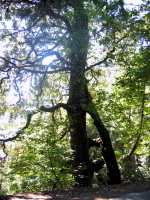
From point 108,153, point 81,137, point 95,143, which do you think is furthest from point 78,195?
point 95,143

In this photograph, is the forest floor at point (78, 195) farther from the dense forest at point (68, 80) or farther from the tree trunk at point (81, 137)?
the tree trunk at point (81, 137)

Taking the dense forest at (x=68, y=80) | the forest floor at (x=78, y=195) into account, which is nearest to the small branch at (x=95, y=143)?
the dense forest at (x=68, y=80)

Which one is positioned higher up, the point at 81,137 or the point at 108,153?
the point at 81,137

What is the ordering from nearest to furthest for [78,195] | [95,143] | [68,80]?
1. [78,195]
2. [68,80]
3. [95,143]

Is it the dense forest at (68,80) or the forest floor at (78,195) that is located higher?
the dense forest at (68,80)

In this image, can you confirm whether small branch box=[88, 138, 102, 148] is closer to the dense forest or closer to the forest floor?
the dense forest

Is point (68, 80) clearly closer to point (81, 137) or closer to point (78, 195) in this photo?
point (81, 137)

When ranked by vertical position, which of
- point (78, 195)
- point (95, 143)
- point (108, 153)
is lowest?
point (78, 195)

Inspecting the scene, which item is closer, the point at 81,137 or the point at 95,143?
the point at 81,137

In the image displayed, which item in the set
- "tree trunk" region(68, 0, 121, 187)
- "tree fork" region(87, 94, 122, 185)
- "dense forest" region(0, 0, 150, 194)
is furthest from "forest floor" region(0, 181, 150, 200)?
"tree fork" region(87, 94, 122, 185)

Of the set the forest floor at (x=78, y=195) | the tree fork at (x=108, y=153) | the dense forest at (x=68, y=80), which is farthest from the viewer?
the tree fork at (x=108, y=153)

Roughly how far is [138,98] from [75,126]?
11.1 feet

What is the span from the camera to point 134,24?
7242 millimetres

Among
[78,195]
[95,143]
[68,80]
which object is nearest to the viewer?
[78,195]
